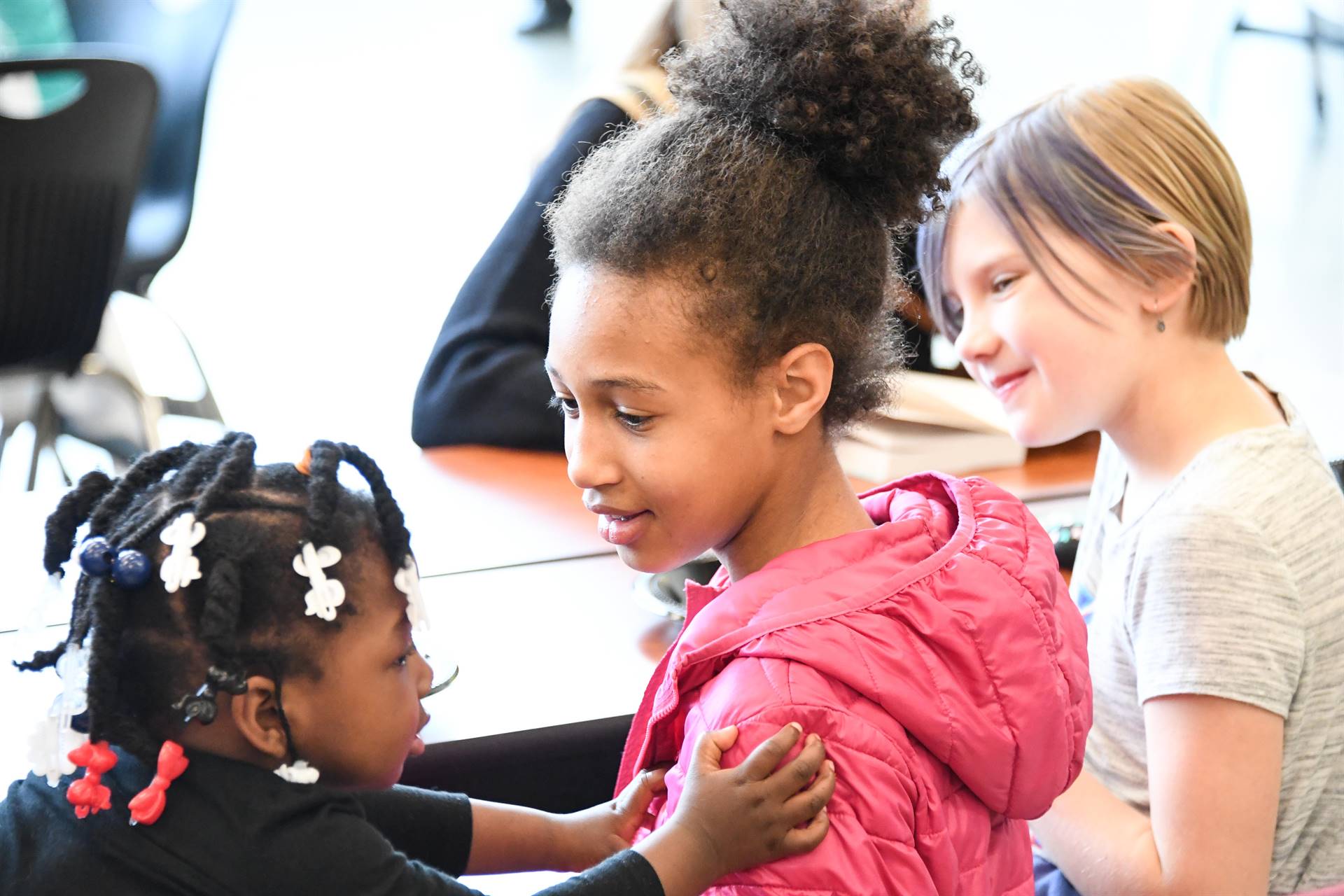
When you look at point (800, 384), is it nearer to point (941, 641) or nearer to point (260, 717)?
point (941, 641)

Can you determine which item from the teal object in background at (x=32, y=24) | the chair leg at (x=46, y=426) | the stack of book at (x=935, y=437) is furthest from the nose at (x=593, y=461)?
the teal object in background at (x=32, y=24)

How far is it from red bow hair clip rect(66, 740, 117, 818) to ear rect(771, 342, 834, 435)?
465 millimetres

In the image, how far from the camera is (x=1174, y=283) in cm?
108

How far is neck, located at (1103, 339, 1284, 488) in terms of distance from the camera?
109 cm

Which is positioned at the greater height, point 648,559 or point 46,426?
point 648,559

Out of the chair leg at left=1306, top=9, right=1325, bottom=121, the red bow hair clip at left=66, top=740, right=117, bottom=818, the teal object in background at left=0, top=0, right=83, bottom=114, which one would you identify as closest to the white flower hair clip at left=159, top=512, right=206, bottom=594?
A: the red bow hair clip at left=66, top=740, right=117, bottom=818

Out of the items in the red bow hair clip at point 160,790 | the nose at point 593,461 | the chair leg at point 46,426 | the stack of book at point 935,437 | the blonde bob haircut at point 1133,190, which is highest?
the blonde bob haircut at point 1133,190

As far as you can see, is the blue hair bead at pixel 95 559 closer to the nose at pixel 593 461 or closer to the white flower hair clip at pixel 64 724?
the white flower hair clip at pixel 64 724

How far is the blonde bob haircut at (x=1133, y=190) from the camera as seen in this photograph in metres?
1.07

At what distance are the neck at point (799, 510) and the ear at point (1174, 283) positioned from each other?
1.10 ft

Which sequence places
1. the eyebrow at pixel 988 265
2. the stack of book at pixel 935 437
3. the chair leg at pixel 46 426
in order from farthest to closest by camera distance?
1. the chair leg at pixel 46 426
2. the stack of book at pixel 935 437
3. the eyebrow at pixel 988 265

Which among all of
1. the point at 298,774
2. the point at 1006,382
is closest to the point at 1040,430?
the point at 1006,382

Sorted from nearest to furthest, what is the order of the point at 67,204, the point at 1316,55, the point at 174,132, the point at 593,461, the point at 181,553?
the point at 181,553 → the point at 593,461 → the point at 67,204 → the point at 174,132 → the point at 1316,55

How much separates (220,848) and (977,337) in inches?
28.8
